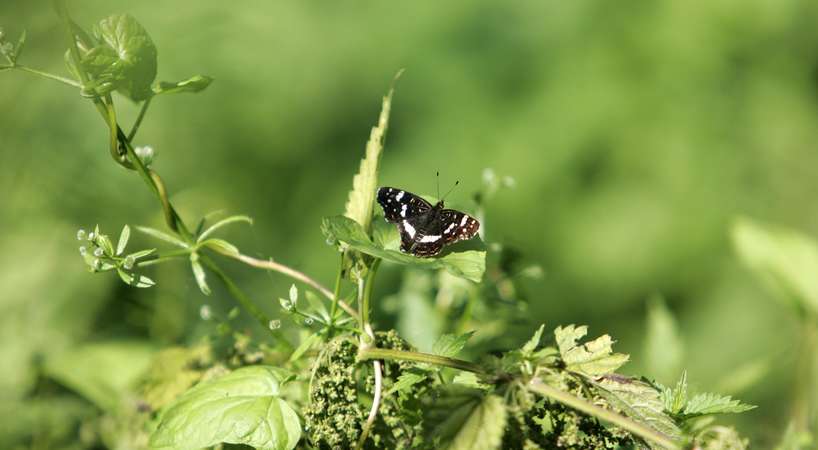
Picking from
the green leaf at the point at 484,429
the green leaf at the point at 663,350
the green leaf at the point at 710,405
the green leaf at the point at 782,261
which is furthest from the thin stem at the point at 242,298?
the green leaf at the point at 782,261

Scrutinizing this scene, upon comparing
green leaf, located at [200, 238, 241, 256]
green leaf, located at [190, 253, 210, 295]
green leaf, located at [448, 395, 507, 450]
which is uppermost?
green leaf, located at [448, 395, 507, 450]

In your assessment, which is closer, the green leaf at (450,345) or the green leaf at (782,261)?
the green leaf at (450,345)

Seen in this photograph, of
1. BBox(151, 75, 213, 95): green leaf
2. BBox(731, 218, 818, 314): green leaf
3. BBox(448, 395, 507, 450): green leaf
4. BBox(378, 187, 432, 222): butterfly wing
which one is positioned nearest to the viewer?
BBox(448, 395, 507, 450): green leaf

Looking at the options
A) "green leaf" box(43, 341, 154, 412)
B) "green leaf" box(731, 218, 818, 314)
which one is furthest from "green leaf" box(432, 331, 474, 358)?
"green leaf" box(731, 218, 818, 314)

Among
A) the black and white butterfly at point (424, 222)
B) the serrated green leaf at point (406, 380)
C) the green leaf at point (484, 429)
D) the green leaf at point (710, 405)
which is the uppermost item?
the green leaf at point (710, 405)

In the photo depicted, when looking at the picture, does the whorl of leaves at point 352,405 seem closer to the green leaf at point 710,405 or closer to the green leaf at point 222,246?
the green leaf at point 222,246

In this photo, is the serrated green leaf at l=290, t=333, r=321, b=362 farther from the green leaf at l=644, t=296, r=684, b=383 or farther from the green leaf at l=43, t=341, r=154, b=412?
the green leaf at l=644, t=296, r=684, b=383
